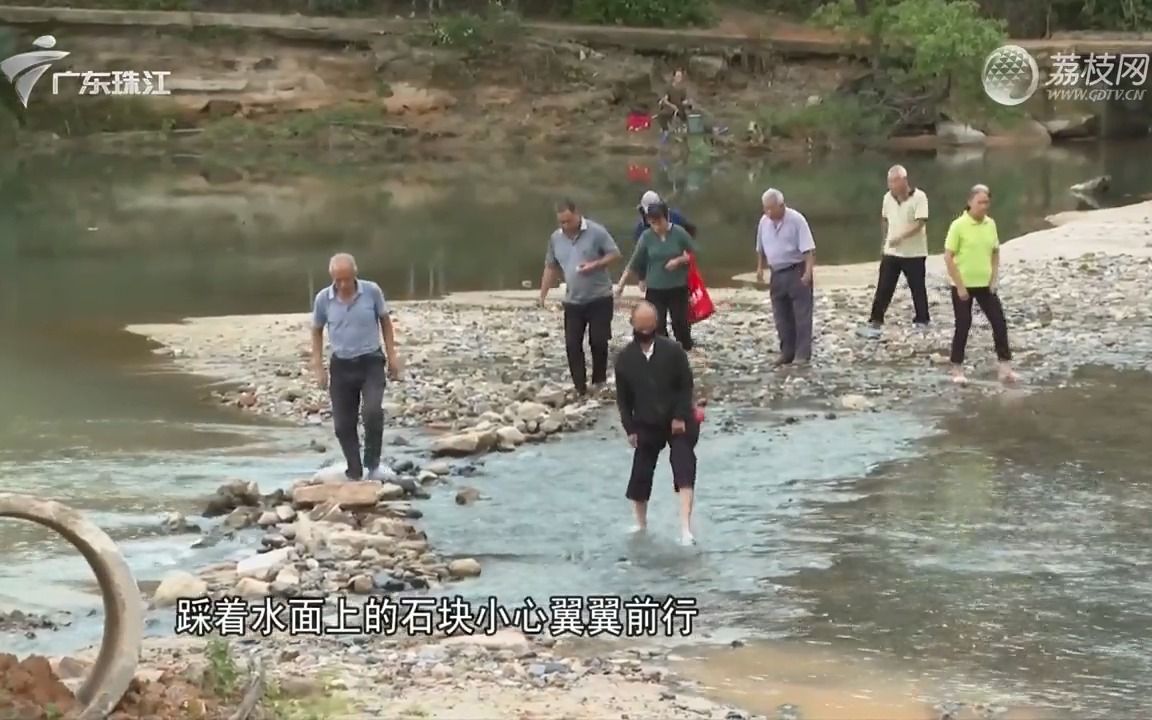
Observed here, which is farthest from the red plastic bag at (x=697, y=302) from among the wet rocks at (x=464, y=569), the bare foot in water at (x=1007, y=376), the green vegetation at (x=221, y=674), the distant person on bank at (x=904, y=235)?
the green vegetation at (x=221, y=674)

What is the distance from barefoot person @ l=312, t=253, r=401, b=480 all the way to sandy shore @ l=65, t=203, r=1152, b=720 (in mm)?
689

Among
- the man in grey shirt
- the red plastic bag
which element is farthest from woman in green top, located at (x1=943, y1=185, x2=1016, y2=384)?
the man in grey shirt

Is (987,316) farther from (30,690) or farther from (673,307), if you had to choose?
(30,690)

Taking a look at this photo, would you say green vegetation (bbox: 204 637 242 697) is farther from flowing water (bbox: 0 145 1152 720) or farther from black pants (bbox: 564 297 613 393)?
black pants (bbox: 564 297 613 393)

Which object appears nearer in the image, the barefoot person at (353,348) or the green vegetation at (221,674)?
the green vegetation at (221,674)

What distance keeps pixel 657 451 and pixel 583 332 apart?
494cm

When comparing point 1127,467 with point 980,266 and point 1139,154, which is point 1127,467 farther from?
point 1139,154

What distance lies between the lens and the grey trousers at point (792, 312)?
16.9 m

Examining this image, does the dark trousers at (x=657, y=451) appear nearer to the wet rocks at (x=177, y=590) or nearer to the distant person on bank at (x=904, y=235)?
the wet rocks at (x=177, y=590)

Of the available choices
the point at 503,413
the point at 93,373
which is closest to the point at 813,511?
the point at 503,413

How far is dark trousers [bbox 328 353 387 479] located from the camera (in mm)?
12555

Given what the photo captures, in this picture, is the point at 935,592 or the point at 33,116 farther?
the point at 33,116

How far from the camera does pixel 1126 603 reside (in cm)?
1007

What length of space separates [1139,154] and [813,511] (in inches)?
1783
